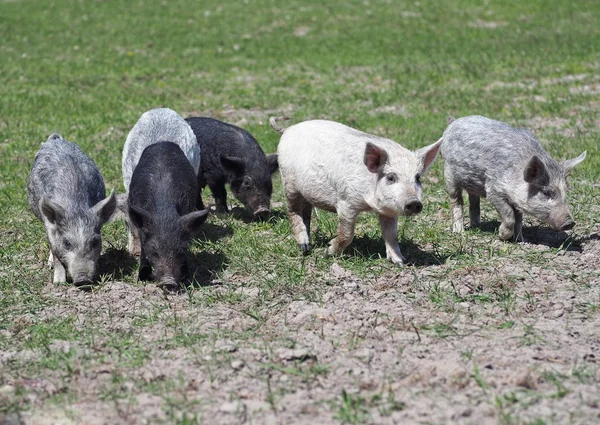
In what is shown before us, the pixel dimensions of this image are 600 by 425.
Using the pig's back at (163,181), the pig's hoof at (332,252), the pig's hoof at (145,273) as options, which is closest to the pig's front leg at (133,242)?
the pig's back at (163,181)

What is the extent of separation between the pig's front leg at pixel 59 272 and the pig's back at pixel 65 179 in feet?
1.53

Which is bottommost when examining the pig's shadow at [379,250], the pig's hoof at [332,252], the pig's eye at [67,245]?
the pig's shadow at [379,250]

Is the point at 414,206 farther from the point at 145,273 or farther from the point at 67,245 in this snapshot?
the point at 67,245

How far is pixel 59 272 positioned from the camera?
712 centimetres

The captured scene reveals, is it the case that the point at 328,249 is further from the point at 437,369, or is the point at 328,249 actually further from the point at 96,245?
the point at 437,369

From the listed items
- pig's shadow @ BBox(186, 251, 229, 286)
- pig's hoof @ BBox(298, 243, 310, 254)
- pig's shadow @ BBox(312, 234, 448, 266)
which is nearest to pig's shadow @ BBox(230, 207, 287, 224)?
pig's shadow @ BBox(312, 234, 448, 266)

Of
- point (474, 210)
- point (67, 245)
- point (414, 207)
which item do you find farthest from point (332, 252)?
point (67, 245)

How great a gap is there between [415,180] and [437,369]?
2195 millimetres

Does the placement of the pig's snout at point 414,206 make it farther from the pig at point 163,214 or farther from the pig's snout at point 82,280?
the pig's snout at point 82,280

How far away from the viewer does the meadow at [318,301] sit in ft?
15.3

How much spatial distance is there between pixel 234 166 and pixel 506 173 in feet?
9.53

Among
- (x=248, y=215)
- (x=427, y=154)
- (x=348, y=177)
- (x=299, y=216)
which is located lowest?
(x=248, y=215)

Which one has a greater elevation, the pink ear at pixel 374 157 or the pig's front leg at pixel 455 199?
the pink ear at pixel 374 157

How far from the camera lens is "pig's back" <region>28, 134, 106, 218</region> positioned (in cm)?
724
